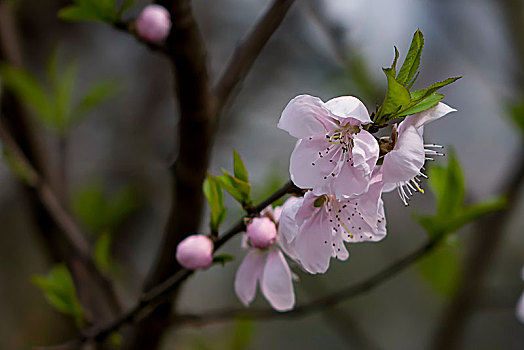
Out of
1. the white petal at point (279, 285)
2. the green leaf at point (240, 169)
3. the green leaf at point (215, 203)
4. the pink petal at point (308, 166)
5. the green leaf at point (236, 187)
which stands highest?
the pink petal at point (308, 166)

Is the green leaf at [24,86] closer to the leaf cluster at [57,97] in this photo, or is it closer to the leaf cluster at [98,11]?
the leaf cluster at [57,97]

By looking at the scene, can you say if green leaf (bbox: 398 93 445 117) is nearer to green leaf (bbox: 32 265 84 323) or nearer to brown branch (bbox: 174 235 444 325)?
brown branch (bbox: 174 235 444 325)

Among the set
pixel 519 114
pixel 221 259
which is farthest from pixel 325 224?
pixel 519 114

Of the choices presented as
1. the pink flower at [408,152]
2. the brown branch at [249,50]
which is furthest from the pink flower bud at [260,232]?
the brown branch at [249,50]

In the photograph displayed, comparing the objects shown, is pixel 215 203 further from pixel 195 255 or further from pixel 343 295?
pixel 343 295

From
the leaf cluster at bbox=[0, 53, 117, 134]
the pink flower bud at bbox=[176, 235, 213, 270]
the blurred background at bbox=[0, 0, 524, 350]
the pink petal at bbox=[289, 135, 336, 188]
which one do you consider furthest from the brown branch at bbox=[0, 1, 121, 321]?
the pink petal at bbox=[289, 135, 336, 188]
